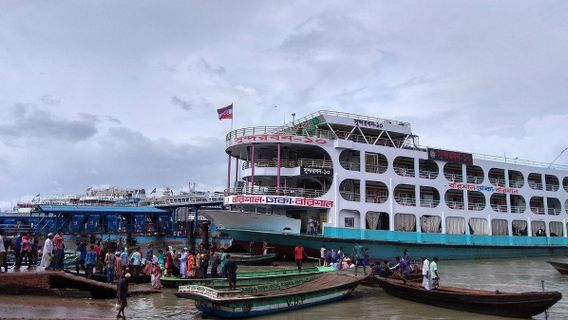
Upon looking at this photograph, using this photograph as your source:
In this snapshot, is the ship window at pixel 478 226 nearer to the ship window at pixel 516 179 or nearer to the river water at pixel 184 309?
the ship window at pixel 516 179

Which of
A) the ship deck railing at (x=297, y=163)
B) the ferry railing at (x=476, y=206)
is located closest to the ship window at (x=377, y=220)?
the ship deck railing at (x=297, y=163)

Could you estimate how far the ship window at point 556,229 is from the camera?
38.8m

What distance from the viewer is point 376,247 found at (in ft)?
92.3

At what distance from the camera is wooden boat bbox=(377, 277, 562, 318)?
43.7 feet

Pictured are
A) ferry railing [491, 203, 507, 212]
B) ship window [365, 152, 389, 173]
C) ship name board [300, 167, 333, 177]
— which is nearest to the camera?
ship name board [300, 167, 333, 177]

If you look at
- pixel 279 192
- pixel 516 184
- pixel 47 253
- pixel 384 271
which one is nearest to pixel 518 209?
pixel 516 184

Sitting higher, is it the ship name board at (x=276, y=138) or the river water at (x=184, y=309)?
the ship name board at (x=276, y=138)

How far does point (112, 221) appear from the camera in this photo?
2645 inches

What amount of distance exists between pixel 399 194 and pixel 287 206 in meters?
9.20

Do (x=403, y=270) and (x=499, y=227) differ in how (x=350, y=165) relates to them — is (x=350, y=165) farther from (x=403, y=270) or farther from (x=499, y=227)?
(x=499, y=227)

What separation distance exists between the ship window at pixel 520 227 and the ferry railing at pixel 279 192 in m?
18.2

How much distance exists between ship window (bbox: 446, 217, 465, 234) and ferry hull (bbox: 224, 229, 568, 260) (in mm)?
1324

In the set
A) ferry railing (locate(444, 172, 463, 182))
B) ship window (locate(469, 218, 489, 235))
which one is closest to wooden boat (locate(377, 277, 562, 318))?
ferry railing (locate(444, 172, 463, 182))

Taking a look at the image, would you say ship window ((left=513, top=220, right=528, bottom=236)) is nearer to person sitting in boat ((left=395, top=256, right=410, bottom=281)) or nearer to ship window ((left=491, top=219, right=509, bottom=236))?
ship window ((left=491, top=219, right=509, bottom=236))
